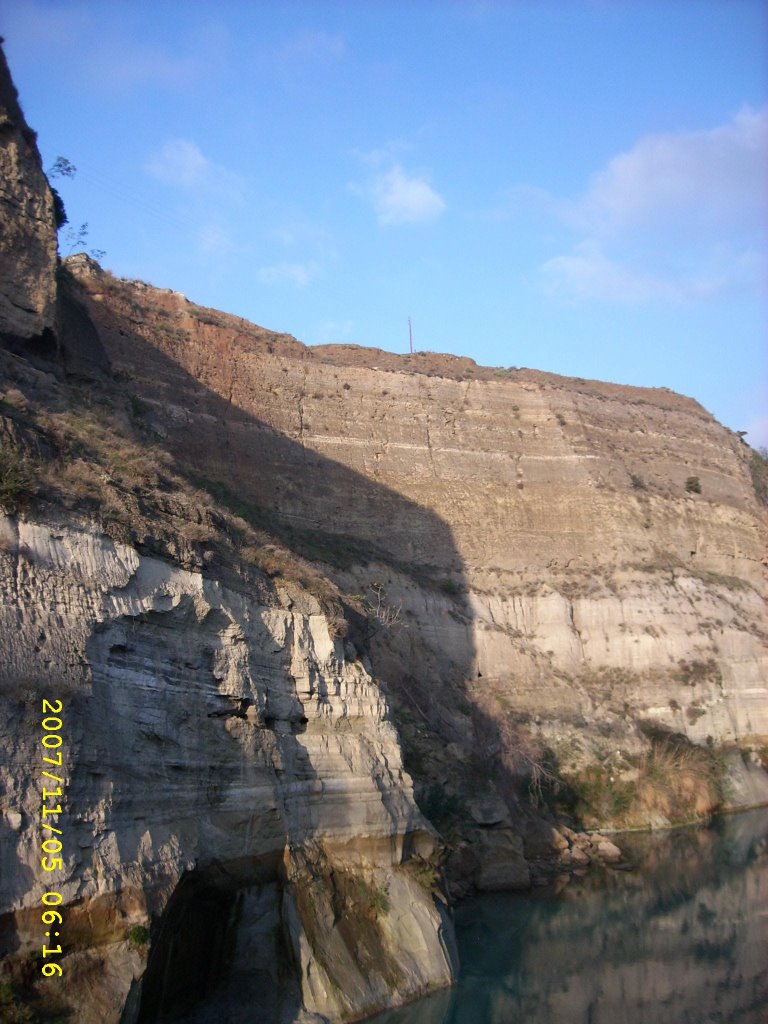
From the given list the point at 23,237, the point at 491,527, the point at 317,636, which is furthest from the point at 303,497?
the point at 317,636

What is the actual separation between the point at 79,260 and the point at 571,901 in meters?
25.3

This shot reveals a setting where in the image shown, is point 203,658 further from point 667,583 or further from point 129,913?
point 667,583

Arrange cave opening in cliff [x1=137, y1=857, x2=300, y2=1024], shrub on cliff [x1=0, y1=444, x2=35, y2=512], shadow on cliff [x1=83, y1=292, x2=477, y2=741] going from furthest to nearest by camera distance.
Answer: shadow on cliff [x1=83, y1=292, x2=477, y2=741] → shrub on cliff [x1=0, y1=444, x2=35, y2=512] → cave opening in cliff [x1=137, y1=857, x2=300, y2=1024]

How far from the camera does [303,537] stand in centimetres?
2983

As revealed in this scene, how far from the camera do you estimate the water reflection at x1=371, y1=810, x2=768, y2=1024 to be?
45.9ft

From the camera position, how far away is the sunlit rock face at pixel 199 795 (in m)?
9.76

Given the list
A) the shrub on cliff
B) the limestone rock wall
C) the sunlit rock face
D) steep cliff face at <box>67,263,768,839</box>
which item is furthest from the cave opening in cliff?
the limestone rock wall

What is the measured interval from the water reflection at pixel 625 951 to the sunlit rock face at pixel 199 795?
4.98 feet

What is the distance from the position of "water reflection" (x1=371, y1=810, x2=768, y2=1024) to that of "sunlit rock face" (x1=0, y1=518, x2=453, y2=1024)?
1.52 meters

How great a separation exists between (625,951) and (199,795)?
390 inches

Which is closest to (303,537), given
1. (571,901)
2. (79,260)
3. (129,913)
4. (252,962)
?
(79,260)

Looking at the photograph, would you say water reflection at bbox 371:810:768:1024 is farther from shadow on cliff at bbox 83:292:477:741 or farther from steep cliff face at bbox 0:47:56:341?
steep cliff face at bbox 0:47:56:341

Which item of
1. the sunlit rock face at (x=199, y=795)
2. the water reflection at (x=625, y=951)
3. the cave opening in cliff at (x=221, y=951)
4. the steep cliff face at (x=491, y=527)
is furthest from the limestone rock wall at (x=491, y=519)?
the cave opening in cliff at (x=221, y=951)

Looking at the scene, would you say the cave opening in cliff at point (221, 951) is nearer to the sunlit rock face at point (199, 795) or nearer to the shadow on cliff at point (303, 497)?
the sunlit rock face at point (199, 795)
